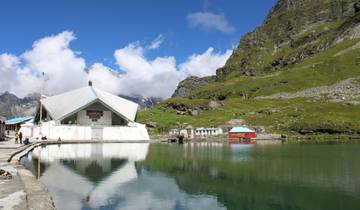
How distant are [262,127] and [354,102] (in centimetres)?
3867

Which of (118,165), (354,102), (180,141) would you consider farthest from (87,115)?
(354,102)

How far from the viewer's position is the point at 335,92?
13500 centimetres

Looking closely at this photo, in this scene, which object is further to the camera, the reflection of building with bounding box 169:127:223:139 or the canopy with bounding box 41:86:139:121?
the reflection of building with bounding box 169:127:223:139

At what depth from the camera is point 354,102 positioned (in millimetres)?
113875

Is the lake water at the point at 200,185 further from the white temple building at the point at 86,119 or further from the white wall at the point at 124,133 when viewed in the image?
the white wall at the point at 124,133

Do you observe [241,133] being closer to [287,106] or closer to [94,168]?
[287,106]

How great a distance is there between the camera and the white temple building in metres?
61.9

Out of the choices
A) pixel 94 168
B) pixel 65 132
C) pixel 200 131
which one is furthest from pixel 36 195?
pixel 200 131

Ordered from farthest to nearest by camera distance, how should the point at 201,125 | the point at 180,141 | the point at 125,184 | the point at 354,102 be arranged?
the point at 354,102, the point at 201,125, the point at 180,141, the point at 125,184

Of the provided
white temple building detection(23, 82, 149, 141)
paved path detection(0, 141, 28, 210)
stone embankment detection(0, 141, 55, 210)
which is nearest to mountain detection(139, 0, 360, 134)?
white temple building detection(23, 82, 149, 141)

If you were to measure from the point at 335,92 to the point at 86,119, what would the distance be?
311 ft

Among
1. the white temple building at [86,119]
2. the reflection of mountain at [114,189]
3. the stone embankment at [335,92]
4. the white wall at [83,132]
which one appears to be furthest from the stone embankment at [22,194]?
the stone embankment at [335,92]

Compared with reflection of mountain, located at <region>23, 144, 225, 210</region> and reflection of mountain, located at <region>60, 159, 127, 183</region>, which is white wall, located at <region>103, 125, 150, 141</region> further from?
reflection of mountain, located at <region>23, 144, 225, 210</region>

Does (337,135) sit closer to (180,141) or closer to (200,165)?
(180,141)
